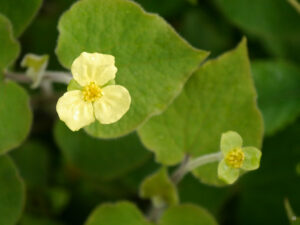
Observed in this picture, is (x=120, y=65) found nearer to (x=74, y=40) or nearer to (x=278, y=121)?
(x=74, y=40)

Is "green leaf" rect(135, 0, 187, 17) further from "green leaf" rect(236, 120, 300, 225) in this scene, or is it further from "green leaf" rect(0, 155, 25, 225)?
"green leaf" rect(0, 155, 25, 225)

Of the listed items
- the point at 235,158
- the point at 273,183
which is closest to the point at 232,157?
the point at 235,158

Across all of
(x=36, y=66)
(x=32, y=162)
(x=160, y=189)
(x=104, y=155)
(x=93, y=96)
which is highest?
(x=93, y=96)

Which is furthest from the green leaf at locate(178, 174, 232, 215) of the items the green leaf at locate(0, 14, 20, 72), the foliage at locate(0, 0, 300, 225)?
the green leaf at locate(0, 14, 20, 72)

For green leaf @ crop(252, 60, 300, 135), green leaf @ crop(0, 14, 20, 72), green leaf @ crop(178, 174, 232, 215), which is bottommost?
green leaf @ crop(178, 174, 232, 215)

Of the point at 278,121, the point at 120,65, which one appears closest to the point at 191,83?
the point at 120,65

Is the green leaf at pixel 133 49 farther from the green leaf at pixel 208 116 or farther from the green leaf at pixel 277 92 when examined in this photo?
the green leaf at pixel 277 92

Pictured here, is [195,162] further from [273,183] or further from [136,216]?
[273,183]
